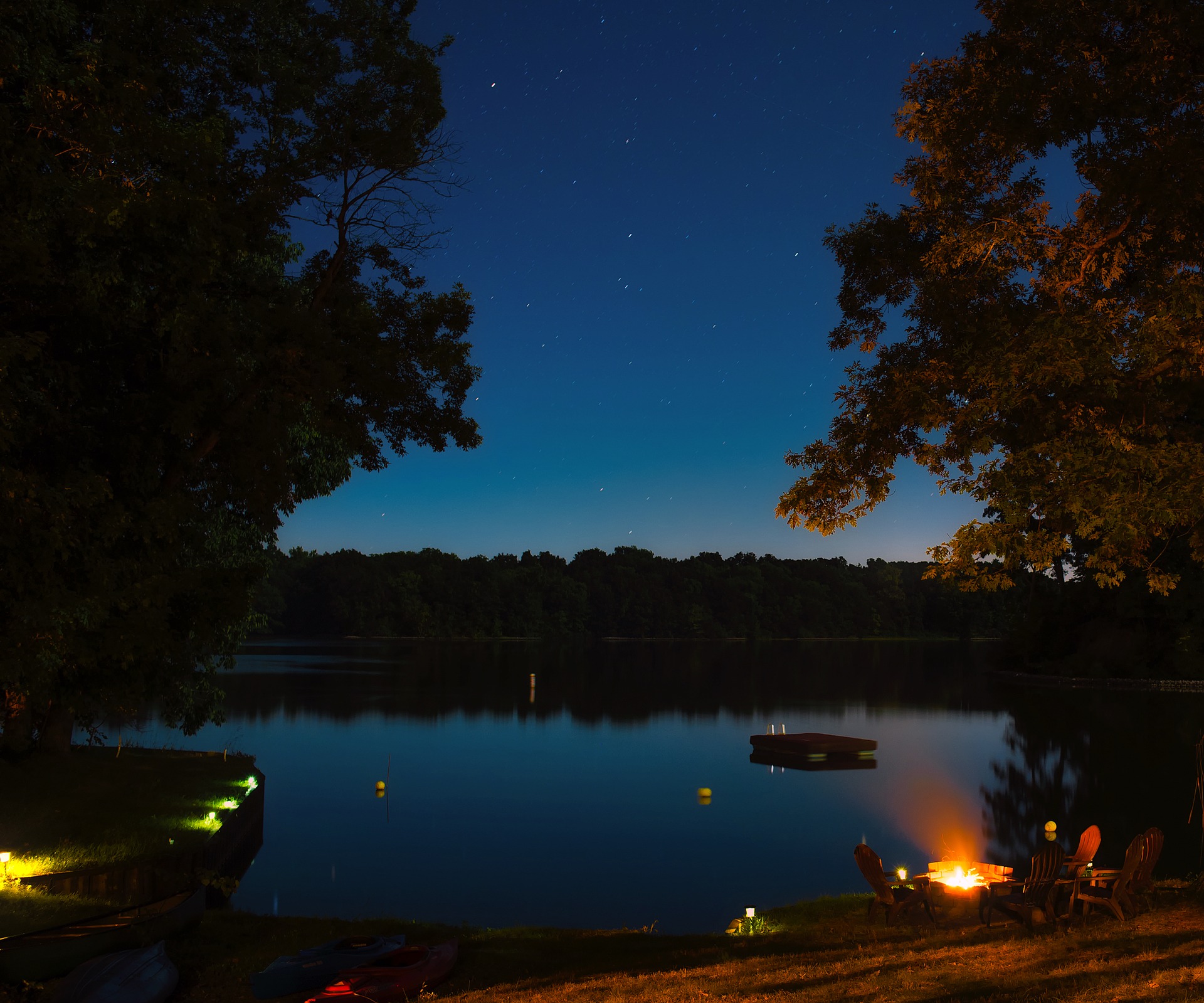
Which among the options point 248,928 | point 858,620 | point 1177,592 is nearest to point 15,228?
point 248,928

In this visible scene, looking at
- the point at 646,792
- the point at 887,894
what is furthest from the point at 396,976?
the point at 646,792

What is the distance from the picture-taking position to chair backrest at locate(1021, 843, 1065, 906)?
1005cm

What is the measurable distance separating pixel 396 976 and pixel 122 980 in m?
2.40

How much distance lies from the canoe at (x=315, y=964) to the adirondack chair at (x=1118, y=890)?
6.89 meters

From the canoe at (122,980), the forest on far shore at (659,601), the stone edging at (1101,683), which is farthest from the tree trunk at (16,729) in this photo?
the forest on far shore at (659,601)

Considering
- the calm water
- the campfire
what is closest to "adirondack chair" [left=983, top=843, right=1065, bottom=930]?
the campfire

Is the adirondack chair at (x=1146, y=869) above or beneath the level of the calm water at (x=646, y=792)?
above

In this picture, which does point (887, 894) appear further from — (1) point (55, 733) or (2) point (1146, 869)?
(1) point (55, 733)

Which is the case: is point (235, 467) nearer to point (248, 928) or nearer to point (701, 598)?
point (248, 928)

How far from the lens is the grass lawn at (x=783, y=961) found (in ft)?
23.7

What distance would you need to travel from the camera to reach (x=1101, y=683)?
5884 centimetres

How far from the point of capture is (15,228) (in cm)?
956

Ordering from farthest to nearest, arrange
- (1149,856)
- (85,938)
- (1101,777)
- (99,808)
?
(1101,777), (99,808), (1149,856), (85,938)

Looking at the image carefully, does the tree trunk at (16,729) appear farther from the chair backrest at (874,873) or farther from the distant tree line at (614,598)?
the distant tree line at (614,598)
